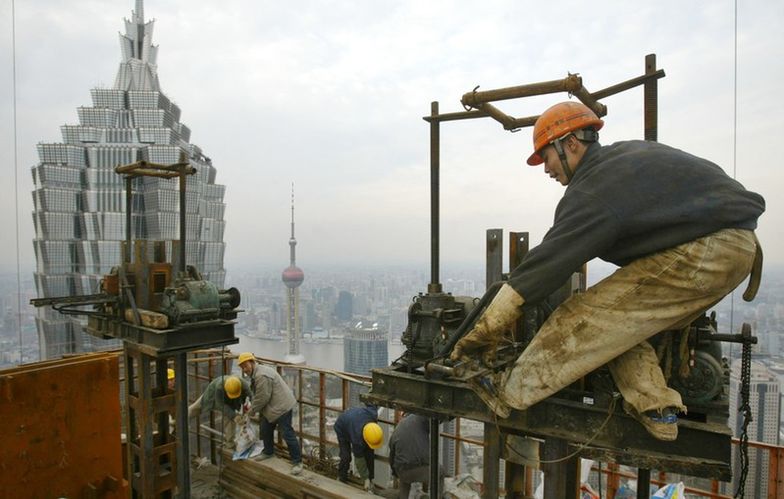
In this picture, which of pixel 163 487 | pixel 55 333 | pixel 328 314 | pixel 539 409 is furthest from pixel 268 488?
pixel 328 314

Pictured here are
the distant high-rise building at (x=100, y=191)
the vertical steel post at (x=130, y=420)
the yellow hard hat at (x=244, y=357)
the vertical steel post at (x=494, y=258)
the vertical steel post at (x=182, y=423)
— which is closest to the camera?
the vertical steel post at (x=494, y=258)

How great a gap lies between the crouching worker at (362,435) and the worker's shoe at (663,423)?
14.4 feet

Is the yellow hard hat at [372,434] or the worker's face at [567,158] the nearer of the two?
the worker's face at [567,158]

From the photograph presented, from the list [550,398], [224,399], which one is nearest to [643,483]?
[550,398]

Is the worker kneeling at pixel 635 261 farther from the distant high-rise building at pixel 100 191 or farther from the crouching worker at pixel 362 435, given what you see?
the distant high-rise building at pixel 100 191

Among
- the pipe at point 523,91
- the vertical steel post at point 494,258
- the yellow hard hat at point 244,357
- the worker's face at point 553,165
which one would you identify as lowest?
the yellow hard hat at point 244,357

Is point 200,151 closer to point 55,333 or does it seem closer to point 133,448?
point 55,333

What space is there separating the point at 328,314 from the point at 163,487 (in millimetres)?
60876

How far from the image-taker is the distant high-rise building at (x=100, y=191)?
25281 millimetres

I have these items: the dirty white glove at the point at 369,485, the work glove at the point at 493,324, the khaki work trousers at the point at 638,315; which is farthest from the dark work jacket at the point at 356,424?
the khaki work trousers at the point at 638,315

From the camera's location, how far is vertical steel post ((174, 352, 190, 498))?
5852 mm

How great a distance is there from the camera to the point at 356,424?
6.21 metres

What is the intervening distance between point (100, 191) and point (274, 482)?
25.5 metres

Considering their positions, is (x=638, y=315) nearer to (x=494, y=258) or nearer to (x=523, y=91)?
(x=494, y=258)
